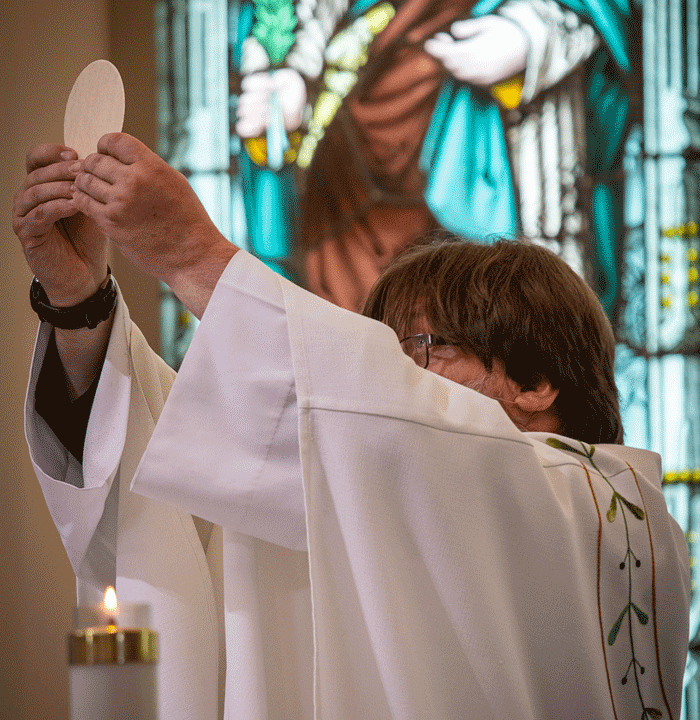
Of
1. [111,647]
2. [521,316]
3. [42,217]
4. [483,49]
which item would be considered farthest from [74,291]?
[483,49]

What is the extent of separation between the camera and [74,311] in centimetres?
146

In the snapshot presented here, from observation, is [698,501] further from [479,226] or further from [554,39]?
[554,39]

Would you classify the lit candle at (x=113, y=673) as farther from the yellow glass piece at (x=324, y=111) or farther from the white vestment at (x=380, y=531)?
→ the yellow glass piece at (x=324, y=111)

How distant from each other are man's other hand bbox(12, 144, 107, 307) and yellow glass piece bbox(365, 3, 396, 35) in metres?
2.40

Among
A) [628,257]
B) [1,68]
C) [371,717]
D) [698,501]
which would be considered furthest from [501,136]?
[371,717]

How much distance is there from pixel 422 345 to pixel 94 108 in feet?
2.22

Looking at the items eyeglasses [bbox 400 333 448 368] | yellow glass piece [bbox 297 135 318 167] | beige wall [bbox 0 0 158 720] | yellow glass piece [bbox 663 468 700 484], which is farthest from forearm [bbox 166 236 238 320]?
yellow glass piece [bbox 663 468 700 484]

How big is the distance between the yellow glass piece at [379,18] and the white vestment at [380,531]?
2.65m

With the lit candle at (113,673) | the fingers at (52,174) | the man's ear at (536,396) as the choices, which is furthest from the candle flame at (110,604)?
the man's ear at (536,396)

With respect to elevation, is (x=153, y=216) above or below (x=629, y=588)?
above

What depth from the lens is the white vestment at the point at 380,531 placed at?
110 cm

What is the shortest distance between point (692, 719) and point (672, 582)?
2.04 meters

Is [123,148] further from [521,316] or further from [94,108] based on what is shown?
[521,316]

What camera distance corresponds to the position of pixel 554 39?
3.53 meters
